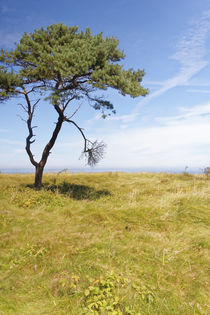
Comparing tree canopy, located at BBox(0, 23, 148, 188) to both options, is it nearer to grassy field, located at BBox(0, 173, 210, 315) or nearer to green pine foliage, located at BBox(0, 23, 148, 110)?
green pine foliage, located at BBox(0, 23, 148, 110)

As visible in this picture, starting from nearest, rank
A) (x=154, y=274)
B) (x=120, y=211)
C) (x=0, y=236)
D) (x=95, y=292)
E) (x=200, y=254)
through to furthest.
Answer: (x=95, y=292)
(x=154, y=274)
(x=200, y=254)
(x=0, y=236)
(x=120, y=211)

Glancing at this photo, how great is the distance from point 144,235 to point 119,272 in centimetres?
207

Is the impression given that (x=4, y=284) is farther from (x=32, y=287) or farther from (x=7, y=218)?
(x=7, y=218)

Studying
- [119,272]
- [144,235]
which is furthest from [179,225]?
[119,272]

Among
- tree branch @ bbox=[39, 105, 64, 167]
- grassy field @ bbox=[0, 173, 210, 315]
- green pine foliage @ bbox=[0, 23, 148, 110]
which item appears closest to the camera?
grassy field @ bbox=[0, 173, 210, 315]

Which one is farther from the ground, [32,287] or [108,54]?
[108,54]

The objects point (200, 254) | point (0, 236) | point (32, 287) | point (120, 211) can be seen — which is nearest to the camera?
point (32, 287)

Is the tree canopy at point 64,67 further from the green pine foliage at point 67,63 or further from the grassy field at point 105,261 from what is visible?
the grassy field at point 105,261

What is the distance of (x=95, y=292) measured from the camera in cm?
368

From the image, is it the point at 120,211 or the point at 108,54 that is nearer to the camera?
the point at 120,211

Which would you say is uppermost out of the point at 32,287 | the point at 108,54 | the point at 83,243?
the point at 108,54

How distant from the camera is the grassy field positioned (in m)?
3.67

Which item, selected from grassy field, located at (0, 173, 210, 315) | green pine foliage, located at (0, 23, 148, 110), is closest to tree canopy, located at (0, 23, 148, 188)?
green pine foliage, located at (0, 23, 148, 110)

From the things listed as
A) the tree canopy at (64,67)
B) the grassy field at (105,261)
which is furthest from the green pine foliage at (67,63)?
the grassy field at (105,261)
